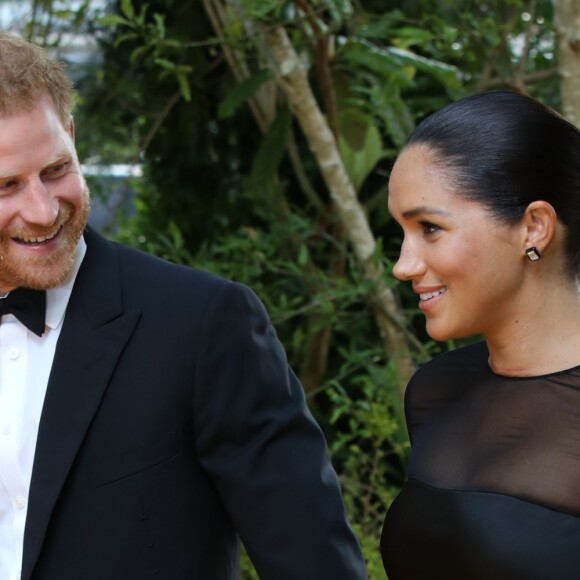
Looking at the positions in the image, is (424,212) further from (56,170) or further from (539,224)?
(56,170)

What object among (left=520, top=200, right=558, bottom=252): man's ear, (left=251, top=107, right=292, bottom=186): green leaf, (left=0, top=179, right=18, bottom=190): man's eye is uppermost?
(left=0, top=179, right=18, bottom=190): man's eye

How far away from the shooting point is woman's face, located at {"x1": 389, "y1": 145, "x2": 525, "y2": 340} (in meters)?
2.02

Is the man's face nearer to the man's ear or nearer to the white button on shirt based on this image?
the white button on shirt

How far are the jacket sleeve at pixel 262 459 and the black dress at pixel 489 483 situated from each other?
0.46 feet

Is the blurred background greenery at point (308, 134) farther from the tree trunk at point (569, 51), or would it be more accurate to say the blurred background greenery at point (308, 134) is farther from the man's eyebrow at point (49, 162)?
the man's eyebrow at point (49, 162)

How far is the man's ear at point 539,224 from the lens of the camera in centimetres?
201

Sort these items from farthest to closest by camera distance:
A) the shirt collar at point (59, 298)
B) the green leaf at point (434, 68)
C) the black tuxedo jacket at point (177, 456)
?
1. the green leaf at point (434, 68)
2. the shirt collar at point (59, 298)
3. the black tuxedo jacket at point (177, 456)

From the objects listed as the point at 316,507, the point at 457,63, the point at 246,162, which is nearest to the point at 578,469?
the point at 316,507

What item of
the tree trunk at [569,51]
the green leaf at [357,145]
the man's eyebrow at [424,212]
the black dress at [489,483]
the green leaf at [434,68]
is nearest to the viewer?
the black dress at [489,483]

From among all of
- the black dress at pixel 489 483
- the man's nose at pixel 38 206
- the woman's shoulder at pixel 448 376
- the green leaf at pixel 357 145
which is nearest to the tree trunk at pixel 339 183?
the green leaf at pixel 357 145

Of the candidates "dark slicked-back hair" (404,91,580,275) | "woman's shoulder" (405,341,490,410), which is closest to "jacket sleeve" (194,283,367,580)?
"woman's shoulder" (405,341,490,410)

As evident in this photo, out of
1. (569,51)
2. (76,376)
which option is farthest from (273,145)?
(76,376)

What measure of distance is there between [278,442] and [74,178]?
2.13 feet

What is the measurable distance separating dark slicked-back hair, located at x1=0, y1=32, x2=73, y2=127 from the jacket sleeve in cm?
52
